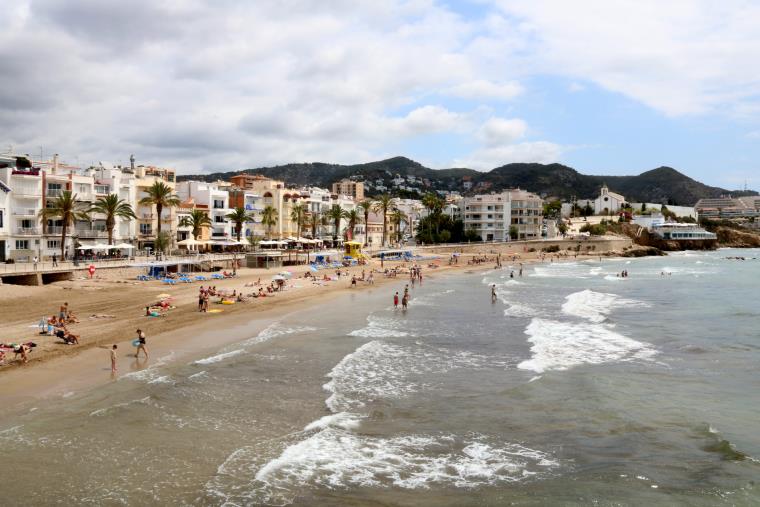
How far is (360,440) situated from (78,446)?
238 inches

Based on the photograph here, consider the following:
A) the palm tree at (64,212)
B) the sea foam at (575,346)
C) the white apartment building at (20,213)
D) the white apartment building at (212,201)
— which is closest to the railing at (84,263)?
the white apartment building at (20,213)

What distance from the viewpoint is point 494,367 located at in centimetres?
2020

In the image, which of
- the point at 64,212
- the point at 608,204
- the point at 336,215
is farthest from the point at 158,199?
the point at 608,204

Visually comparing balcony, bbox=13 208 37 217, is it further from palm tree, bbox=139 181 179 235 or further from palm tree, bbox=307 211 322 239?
palm tree, bbox=307 211 322 239

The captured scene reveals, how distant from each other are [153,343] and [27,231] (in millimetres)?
31407

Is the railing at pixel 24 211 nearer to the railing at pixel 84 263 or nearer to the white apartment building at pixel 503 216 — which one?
the railing at pixel 84 263

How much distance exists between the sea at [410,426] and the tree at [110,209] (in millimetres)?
30043

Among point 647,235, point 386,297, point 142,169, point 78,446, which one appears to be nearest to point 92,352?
point 78,446

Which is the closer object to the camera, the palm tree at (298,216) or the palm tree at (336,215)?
the palm tree at (298,216)

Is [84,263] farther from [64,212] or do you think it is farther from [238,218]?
[238,218]

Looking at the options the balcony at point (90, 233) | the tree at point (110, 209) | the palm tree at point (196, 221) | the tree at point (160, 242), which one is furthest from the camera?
the palm tree at point (196, 221)

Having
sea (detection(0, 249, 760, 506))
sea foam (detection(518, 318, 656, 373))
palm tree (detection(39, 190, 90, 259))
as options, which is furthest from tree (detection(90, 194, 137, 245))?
sea foam (detection(518, 318, 656, 373))

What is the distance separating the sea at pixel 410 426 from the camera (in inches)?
417

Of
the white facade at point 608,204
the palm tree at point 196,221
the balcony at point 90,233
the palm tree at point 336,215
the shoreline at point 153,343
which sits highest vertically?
the white facade at point 608,204
